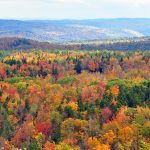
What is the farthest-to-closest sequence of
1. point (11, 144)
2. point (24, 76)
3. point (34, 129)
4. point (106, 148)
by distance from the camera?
point (24, 76)
point (34, 129)
point (11, 144)
point (106, 148)

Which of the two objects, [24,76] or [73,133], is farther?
[24,76]

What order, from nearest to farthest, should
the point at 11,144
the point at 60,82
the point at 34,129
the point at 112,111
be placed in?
1. the point at 11,144
2. the point at 34,129
3. the point at 112,111
4. the point at 60,82

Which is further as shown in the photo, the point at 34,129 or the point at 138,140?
the point at 34,129

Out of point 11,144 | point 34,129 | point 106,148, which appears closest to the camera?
point 106,148

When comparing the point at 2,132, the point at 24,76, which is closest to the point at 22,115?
the point at 2,132

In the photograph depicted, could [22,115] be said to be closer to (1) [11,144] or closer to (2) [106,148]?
(1) [11,144]

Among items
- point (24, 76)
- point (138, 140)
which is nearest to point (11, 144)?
point (138, 140)

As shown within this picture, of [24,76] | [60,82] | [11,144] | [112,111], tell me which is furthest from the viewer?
[24,76]

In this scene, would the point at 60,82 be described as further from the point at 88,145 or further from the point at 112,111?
the point at 88,145

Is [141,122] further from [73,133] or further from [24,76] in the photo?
[24,76]
